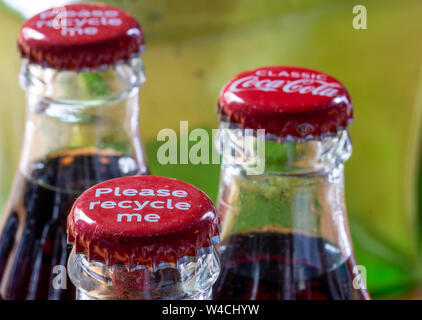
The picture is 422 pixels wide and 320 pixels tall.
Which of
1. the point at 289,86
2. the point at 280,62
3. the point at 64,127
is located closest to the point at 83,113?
the point at 64,127

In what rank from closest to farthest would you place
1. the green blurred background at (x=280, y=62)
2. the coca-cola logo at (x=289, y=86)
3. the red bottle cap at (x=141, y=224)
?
the red bottle cap at (x=141, y=224) → the coca-cola logo at (x=289, y=86) → the green blurred background at (x=280, y=62)

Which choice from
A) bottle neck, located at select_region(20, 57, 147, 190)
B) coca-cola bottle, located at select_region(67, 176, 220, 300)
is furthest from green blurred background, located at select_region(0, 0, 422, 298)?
coca-cola bottle, located at select_region(67, 176, 220, 300)

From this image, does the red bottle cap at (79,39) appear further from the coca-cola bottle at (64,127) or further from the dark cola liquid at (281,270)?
the dark cola liquid at (281,270)

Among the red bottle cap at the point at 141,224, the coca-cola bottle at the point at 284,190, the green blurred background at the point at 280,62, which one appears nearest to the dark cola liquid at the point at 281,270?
the coca-cola bottle at the point at 284,190

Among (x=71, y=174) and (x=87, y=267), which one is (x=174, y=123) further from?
(x=87, y=267)

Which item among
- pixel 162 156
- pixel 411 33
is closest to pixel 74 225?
pixel 162 156

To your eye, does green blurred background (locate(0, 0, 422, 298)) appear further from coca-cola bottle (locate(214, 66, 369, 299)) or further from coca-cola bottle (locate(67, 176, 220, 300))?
coca-cola bottle (locate(67, 176, 220, 300))

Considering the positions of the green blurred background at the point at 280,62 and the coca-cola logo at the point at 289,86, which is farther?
the green blurred background at the point at 280,62
